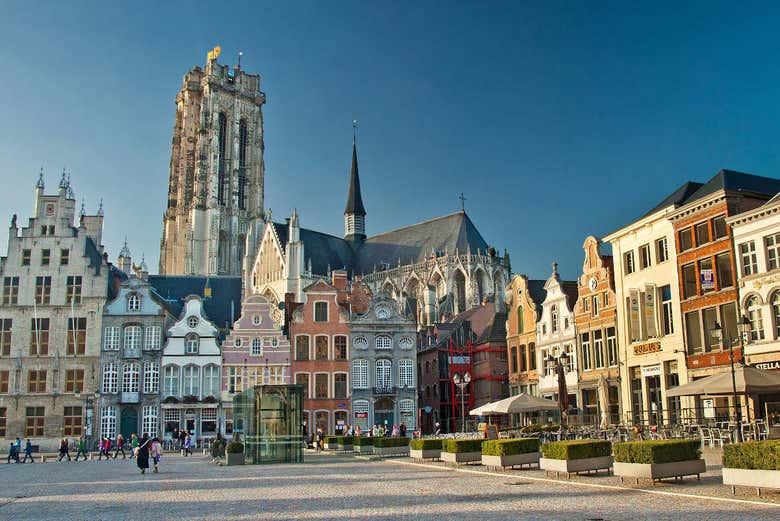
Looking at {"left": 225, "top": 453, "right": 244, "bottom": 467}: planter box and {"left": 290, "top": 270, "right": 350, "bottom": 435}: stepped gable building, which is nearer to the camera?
{"left": 225, "top": 453, "right": 244, "bottom": 467}: planter box

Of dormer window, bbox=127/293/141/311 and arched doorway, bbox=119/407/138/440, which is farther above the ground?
dormer window, bbox=127/293/141/311

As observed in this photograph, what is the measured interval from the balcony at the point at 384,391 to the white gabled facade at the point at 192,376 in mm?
9533

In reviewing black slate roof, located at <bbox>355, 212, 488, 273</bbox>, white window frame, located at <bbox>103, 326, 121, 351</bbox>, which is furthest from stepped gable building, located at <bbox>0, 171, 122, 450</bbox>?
black slate roof, located at <bbox>355, 212, 488, 273</bbox>

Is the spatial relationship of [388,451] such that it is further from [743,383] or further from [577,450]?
[577,450]

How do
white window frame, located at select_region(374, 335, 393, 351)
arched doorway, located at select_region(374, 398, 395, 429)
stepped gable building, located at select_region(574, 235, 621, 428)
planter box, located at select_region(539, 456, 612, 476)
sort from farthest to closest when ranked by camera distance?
white window frame, located at select_region(374, 335, 393, 351) < arched doorway, located at select_region(374, 398, 395, 429) < stepped gable building, located at select_region(574, 235, 621, 428) < planter box, located at select_region(539, 456, 612, 476)

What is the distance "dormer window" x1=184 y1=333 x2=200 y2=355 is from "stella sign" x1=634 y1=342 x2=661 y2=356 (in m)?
26.0

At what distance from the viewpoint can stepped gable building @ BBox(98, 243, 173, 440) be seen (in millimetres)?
47000

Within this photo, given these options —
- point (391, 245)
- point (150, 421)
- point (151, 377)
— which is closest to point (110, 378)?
point (151, 377)

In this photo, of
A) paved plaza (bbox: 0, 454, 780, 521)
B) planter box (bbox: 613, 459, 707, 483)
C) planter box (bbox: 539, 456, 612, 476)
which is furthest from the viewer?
planter box (bbox: 539, 456, 612, 476)

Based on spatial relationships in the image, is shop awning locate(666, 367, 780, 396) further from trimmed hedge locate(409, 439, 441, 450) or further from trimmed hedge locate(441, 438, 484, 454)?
trimmed hedge locate(409, 439, 441, 450)

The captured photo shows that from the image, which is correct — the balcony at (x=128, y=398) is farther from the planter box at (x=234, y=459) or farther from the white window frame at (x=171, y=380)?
the planter box at (x=234, y=459)

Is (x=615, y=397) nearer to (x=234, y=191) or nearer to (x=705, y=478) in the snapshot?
(x=705, y=478)

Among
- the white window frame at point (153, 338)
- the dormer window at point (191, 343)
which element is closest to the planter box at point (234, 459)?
the dormer window at point (191, 343)

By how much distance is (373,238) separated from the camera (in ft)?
338
